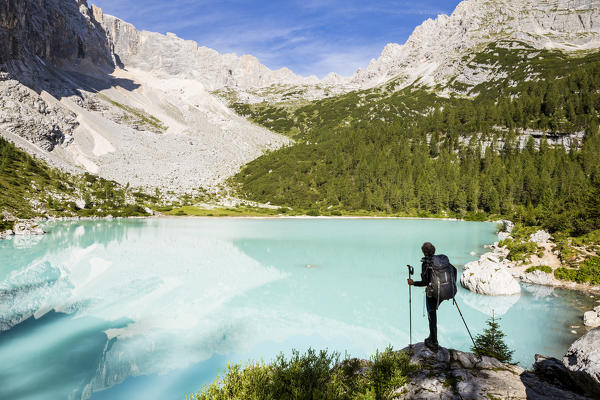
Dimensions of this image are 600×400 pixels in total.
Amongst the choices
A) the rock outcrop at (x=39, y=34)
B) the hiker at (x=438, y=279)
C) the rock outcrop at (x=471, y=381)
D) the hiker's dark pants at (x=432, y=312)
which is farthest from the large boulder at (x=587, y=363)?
the rock outcrop at (x=39, y=34)

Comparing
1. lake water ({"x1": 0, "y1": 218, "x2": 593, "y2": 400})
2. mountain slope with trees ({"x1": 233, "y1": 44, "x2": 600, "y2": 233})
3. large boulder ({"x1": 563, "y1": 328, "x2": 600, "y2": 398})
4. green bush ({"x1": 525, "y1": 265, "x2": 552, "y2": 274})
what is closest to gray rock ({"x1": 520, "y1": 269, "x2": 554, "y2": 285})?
green bush ({"x1": 525, "y1": 265, "x2": 552, "y2": 274})

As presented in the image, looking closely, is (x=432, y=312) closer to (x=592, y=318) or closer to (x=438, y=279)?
(x=438, y=279)

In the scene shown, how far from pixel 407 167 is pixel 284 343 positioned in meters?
135

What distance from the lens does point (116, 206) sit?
315 feet

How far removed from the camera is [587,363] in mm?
5715

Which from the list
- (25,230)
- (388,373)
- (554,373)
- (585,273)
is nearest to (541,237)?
(585,273)

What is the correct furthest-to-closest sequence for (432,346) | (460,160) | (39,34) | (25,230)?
(39,34) < (460,160) < (25,230) < (432,346)

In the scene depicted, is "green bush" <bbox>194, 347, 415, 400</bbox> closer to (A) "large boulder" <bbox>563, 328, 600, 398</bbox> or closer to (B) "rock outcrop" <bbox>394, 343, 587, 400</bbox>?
(B) "rock outcrop" <bbox>394, 343, 587, 400</bbox>

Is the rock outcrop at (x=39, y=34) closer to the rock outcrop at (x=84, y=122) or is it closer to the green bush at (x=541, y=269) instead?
the rock outcrop at (x=84, y=122)

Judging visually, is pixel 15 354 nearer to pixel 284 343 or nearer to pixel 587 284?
pixel 284 343

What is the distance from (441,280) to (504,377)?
235cm

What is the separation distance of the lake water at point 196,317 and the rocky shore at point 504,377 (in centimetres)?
712

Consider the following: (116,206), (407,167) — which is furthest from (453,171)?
(116,206)

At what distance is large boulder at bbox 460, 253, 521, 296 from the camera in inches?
829
